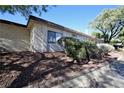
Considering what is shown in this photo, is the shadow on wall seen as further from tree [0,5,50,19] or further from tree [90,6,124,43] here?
tree [90,6,124,43]

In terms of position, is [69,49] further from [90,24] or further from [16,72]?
[90,24]

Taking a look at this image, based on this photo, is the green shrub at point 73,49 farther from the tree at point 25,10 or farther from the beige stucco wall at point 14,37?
the beige stucco wall at point 14,37

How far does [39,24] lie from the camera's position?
529 inches

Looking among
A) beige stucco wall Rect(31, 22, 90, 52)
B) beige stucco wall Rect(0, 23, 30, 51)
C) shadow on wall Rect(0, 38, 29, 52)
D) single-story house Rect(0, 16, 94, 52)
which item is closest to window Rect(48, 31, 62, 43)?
single-story house Rect(0, 16, 94, 52)

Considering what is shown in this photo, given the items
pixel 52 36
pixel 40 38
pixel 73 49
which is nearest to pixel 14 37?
pixel 40 38

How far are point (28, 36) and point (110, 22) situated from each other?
67.0 ft

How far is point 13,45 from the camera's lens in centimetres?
1384

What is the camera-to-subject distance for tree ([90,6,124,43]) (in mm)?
27925

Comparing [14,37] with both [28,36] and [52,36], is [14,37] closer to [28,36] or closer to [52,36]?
[28,36]

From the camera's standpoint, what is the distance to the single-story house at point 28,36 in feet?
43.4

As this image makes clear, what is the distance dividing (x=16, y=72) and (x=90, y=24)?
29843 millimetres

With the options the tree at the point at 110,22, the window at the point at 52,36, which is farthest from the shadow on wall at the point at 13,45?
the tree at the point at 110,22

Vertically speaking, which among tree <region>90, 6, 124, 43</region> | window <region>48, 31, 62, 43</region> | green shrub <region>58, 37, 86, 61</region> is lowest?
green shrub <region>58, 37, 86, 61</region>
